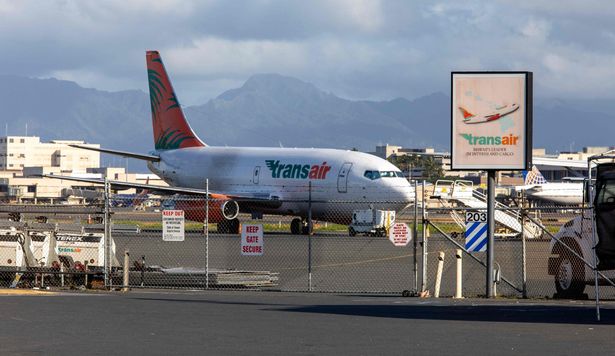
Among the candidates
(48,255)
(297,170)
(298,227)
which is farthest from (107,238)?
(297,170)

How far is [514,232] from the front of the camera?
51.1m

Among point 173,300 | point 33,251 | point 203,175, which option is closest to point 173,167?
point 203,175

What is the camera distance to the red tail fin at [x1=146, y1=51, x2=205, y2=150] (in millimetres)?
59562

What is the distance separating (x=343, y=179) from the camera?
50156 mm

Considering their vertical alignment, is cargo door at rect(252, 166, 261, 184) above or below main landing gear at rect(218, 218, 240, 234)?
above

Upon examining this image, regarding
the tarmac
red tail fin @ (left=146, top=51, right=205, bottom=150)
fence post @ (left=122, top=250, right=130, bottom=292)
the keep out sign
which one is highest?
red tail fin @ (left=146, top=51, right=205, bottom=150)

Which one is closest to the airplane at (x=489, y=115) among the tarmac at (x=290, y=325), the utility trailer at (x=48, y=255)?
the tarmac at (x=290, y=325)

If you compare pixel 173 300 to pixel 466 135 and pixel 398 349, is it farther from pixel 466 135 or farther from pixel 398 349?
pixel 398 349

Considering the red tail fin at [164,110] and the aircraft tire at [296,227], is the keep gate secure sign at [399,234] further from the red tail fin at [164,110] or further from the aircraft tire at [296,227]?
the red tail fin at [164,110]

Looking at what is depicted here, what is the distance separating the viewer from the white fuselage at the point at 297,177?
162 ft

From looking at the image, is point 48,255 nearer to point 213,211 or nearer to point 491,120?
point 491,120

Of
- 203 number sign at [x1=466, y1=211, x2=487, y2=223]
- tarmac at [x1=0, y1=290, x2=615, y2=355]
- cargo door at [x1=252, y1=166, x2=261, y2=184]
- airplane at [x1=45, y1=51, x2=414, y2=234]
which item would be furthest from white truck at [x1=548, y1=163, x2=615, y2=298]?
cargo door at [x1=252, y1=166, x2=261, y2=184]

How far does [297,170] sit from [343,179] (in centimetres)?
283

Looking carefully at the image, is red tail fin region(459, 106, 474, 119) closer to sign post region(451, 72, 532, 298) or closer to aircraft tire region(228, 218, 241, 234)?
sign post region(451, 72, 532, 298)
